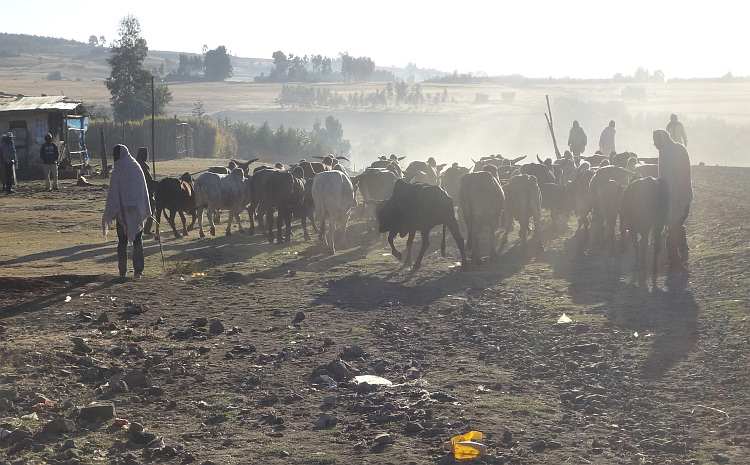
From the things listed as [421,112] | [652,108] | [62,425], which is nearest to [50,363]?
[62,425]

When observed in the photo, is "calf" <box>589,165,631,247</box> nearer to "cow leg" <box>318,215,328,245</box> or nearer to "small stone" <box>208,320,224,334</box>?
"cow leg" <box>318,215,328,245</box>

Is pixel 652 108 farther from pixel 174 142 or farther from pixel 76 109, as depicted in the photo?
pixel 76 109

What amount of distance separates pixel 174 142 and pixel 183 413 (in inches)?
1790

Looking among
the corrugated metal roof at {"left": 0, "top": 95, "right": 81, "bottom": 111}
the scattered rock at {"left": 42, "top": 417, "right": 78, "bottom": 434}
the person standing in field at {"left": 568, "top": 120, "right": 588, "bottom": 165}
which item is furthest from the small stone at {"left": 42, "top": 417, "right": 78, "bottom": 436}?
the corrugated metal roof at {"left": 0, "top": 95, "right": 81, "bottom": 111}

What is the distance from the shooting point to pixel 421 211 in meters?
A: 15.0

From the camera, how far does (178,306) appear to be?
12.2m

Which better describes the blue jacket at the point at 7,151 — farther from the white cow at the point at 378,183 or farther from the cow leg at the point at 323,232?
the cow leg at the point at 323,232

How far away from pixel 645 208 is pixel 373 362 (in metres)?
6.28

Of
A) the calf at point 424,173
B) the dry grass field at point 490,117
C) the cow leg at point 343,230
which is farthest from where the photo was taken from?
the dry grass field at point 490,117

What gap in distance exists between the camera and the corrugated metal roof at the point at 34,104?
35.6 m

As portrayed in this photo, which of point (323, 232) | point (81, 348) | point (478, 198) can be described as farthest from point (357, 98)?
point (81, 348)

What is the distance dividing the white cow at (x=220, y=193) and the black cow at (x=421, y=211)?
5.50m

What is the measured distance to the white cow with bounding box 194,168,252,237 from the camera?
63.7 feet

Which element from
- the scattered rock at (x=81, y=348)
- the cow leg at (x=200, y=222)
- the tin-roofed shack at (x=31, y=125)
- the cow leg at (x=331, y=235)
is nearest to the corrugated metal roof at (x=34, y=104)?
the tin-roofed shack at (x=31, y=125)
